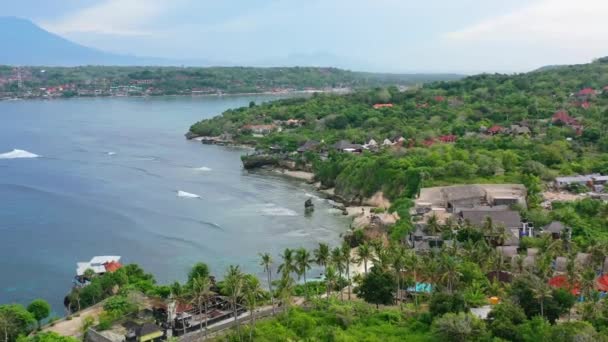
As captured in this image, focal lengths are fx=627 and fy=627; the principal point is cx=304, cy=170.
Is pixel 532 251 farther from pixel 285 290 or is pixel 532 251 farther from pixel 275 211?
pixel 275 211

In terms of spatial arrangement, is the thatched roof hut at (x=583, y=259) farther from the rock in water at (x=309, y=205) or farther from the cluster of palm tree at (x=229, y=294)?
the rock in water at (x=309, y=205)

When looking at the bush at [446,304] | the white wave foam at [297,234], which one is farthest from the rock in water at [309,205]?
the bush at [446,304]

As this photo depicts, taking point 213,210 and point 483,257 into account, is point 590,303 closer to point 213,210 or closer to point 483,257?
point 483,257

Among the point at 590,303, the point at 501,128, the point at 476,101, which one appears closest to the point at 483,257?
the point at 590,303

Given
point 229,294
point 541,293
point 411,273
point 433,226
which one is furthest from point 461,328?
point 433,226

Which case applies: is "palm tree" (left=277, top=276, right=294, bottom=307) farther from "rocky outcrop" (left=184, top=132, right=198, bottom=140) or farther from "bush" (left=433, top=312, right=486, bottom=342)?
"rocky outcrop" (left=184, top=132, right=198, bottom=140)
